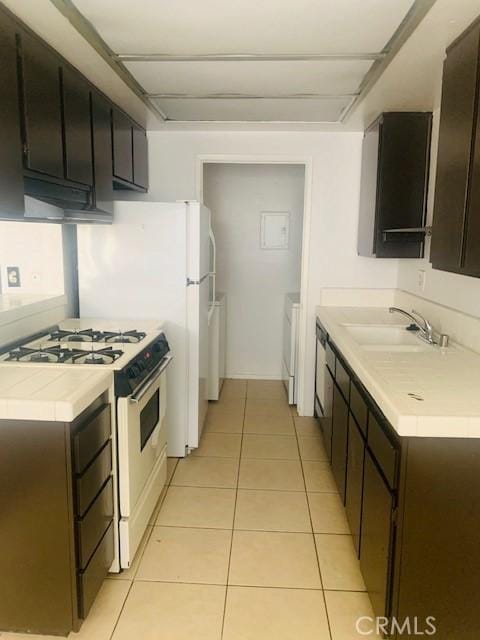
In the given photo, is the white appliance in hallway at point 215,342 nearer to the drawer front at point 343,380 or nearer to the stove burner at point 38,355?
the drawer front at point 343,380

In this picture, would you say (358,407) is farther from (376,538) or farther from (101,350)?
(101,350)

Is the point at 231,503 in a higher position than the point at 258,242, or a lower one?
lower

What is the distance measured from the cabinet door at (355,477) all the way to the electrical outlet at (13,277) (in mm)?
2012

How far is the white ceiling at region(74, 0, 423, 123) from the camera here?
1.71 meters

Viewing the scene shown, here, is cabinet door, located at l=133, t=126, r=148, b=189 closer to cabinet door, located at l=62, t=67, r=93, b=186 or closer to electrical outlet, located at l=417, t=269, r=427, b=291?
cabinet door, located at l=62, t=67, r=93, b=186

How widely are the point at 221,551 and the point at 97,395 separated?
3.41 feet

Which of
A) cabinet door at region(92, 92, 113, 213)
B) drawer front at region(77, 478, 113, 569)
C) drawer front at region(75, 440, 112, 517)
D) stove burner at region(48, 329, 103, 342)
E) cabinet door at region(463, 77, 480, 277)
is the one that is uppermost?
cabinet door at region(92, 92, 113, 213)

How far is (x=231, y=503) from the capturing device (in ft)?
8.83

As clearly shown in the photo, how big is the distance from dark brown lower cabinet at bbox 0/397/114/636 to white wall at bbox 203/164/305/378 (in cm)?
330

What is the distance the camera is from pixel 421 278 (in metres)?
3.13

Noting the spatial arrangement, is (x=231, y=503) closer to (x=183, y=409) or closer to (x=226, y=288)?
(x=183, y=409)

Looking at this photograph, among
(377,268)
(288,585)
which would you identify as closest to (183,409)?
(288,585)

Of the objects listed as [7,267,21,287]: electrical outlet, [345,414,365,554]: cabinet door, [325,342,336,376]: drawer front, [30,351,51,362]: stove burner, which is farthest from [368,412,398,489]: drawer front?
[7,267,21,287]: electrical outlet
